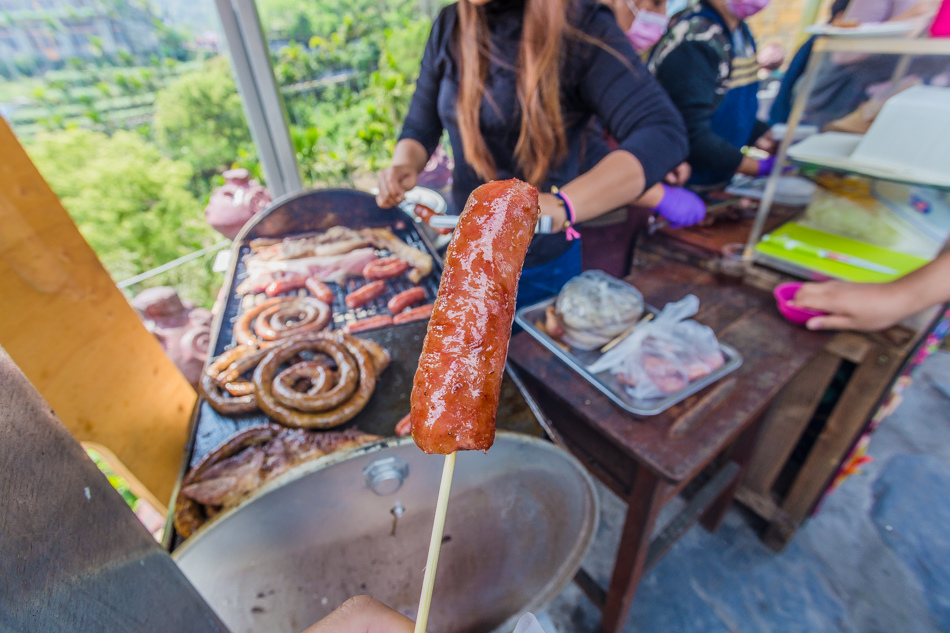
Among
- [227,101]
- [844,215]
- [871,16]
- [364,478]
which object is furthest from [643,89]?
[227,101]

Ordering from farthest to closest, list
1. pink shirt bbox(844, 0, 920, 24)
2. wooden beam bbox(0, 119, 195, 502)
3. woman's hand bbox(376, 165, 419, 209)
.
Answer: pink shirt bbox(844, 0, 920, 24) < woman's hand bbox(376, 165, 419, 209) < wooden beam bbox(0, 119, 195, 502)

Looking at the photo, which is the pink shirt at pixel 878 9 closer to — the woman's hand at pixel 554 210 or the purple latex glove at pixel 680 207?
the purple latex glove at pixel 680 207

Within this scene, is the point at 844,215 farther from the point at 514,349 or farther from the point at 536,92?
the point at 514,349

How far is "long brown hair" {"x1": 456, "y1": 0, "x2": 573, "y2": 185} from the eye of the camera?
2057mm

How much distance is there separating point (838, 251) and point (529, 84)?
85.3 inches

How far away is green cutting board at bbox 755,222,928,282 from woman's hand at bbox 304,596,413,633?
2809mm

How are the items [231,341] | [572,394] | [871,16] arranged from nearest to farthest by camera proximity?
[572,394], [231,341], [871,16]

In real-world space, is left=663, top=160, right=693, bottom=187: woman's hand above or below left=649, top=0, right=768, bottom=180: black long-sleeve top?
below

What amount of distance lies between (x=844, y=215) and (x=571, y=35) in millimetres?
2246

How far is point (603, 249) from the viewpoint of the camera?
3.71 m

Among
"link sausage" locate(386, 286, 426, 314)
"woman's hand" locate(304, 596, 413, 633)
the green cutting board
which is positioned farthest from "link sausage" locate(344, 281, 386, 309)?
the green cutting board

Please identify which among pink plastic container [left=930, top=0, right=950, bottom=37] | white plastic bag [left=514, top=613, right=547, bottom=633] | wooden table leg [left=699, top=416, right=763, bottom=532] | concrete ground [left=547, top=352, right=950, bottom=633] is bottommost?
concrete ground [left=547, top=352, right=950, bottom=633]

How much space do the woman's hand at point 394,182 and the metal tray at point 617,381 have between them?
1.32m

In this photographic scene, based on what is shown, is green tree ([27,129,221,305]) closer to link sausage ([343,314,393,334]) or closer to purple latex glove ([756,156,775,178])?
link sausage ([343,314,393,334])
